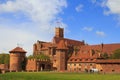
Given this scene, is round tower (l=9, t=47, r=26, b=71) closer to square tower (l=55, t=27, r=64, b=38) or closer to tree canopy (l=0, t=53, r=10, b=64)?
tree canopy (l=0, t=53, r=10, b=64)

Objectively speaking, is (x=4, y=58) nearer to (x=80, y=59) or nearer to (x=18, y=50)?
(x=18, y=50)

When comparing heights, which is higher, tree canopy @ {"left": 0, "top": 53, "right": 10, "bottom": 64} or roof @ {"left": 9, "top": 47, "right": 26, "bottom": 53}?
roof @ {"left": 9, "top": 47, "right": 26, "bottom": 53}

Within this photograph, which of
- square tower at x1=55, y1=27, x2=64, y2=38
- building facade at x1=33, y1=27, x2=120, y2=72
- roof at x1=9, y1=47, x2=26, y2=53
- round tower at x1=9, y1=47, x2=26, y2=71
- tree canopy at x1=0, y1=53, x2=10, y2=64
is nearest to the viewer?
building facade at x1=33, y1=27, x2=120, y2=72

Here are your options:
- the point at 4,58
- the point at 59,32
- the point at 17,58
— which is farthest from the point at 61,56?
the point at 59,32

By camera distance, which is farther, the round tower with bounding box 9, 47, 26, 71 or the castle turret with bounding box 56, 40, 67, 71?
the round tower with bounding box 9, 47, 26, 71

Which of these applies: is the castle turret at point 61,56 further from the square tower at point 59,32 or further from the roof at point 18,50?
the square tower at point 59,32

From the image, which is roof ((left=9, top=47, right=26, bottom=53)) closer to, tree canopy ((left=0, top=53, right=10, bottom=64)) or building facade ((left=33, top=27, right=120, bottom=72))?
building facade ((left=33, top=27, right=120, bottom=72))

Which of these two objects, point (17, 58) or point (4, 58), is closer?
point (17, 58)

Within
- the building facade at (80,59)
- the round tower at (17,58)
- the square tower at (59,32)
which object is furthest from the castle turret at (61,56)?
the square tower at (59,32)

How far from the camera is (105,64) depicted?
297 feet

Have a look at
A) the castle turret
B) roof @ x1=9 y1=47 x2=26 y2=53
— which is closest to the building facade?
the castle turret

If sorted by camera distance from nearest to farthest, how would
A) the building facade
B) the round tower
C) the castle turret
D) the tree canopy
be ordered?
the building facade
the castle turret
the round tower
the tree canopy

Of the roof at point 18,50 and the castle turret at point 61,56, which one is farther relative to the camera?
the roof at point 18,50

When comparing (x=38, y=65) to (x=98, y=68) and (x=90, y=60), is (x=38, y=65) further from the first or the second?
(x=98, y=68)
